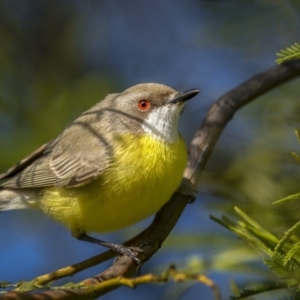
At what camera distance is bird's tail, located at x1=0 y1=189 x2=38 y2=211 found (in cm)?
436

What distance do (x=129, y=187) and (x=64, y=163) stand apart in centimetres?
80

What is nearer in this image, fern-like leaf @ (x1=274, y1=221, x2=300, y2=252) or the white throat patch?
fern-like leaf @ (x1=274, y1=221, x2=300, y2=252)

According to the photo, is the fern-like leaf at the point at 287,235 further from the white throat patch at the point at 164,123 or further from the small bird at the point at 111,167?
the white throat patch at the point at 164,123

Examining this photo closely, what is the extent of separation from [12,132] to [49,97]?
1.50 ft

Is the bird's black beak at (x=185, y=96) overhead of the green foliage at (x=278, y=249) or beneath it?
overhead

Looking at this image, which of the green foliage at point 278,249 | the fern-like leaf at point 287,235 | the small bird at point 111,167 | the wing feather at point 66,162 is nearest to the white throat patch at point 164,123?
→ the small bird at point 111,167

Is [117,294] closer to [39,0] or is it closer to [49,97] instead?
[49,97]

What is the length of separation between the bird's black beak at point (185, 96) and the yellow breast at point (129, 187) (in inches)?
10.6

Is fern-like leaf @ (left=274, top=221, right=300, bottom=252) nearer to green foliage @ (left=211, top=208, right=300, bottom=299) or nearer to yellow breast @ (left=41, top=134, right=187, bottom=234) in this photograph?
green foliage @ (left=211, top=208, right=300, bottom=299)

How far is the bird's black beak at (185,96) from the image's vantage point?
394 centimetres

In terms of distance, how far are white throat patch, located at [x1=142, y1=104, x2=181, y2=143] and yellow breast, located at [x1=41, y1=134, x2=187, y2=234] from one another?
0.05m

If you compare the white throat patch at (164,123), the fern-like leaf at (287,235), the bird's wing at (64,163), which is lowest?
the fern-like leaf at (287,235)

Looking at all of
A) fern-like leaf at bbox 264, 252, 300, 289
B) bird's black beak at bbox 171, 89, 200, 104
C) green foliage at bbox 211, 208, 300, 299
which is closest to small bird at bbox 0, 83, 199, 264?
bird's black beak at bbox 171, 89, 200, 104

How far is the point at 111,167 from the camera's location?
3.76m
